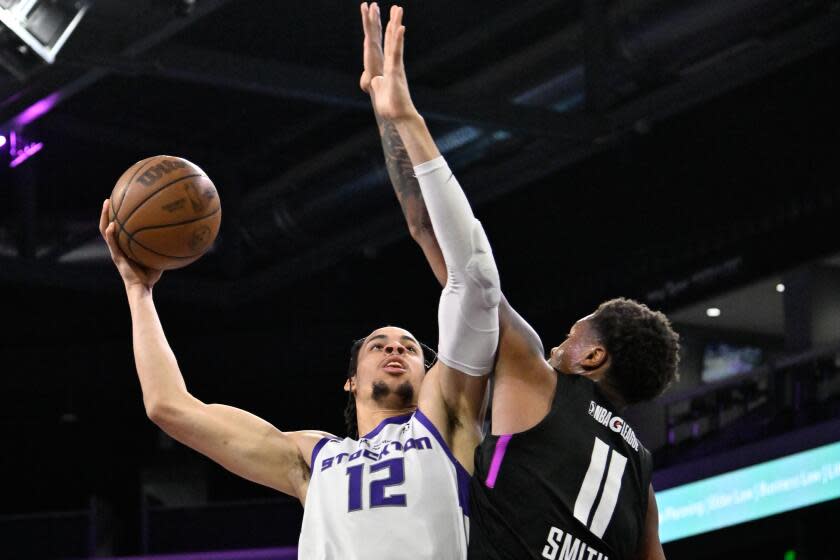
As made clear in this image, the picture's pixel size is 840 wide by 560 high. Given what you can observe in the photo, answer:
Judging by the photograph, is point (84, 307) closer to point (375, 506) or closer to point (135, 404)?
point (135, 404)

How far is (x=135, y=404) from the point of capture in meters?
13.8

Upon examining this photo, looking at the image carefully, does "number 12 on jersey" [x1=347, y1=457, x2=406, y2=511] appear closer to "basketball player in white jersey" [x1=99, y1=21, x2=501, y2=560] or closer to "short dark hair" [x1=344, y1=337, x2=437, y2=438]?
"basketball player in white jersey" [x1=99, y1=21, x2=501, y2=560]

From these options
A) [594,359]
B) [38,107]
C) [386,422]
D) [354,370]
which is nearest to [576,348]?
[594,359]

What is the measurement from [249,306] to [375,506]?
960cm

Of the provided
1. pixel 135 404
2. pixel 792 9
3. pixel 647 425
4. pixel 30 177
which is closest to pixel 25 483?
pixel 135 404

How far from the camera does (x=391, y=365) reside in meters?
4.03

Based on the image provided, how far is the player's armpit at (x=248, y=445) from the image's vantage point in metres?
3.90

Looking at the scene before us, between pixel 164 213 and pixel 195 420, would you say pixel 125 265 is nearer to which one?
pixel 164 213

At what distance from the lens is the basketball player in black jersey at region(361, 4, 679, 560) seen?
3084 millimetres

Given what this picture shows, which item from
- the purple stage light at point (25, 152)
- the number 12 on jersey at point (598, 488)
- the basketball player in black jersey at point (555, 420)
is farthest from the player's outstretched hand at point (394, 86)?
the purple stage light at point (25, 152)

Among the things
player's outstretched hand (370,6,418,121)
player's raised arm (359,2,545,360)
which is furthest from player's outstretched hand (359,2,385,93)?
player's outstretched hand (370,6,418,121)

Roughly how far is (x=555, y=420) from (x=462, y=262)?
0.40 meters

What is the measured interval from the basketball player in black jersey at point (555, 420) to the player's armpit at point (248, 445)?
0.88m

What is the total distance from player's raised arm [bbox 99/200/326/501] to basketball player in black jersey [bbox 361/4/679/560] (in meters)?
0.89
